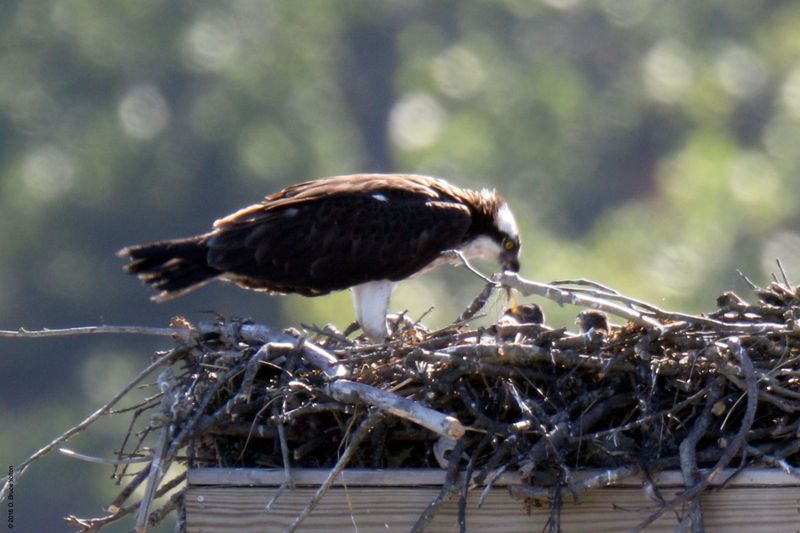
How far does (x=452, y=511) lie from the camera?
3742mm

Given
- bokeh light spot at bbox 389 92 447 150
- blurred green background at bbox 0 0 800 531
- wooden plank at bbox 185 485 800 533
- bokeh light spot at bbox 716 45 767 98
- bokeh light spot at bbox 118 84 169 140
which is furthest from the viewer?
bokeh light spot at bbox 716 45 767 98

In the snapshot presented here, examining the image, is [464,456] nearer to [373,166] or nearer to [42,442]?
[42,442]

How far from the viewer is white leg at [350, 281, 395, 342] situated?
5.86 m

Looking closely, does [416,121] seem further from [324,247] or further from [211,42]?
[324,247]

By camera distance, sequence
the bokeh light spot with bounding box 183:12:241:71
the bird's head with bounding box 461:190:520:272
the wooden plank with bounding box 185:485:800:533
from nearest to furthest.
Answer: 1. the wooden plank with bounding box 185:485:800:533
2. the bird's head with bounding box 461:190:520:272
3. the bokeh light spot with bounding box 183:12:241:71

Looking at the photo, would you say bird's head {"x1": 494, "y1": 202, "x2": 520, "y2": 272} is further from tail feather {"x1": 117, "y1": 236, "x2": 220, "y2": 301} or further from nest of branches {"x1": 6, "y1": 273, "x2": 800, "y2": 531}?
nest of branches {"x1": 6, "y1": 273, "x2": 800, "y2": 531}

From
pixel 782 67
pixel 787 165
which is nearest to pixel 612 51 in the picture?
pixel 782 67

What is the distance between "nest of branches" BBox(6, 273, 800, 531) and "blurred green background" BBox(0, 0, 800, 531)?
851 cm

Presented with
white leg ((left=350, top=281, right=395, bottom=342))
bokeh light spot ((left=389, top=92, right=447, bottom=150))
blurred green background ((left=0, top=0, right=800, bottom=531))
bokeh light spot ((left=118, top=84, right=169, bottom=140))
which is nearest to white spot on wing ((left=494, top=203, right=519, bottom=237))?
white leg ((left=350, top=281, right=395, bottom=342))

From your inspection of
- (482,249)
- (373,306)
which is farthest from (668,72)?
(373,306)

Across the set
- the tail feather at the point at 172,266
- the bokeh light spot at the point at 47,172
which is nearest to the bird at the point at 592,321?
the tail feather at the point at 172,266

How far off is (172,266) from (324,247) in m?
0.63

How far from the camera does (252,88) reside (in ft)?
63.9

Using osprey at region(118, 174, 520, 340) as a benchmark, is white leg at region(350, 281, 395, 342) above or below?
below
